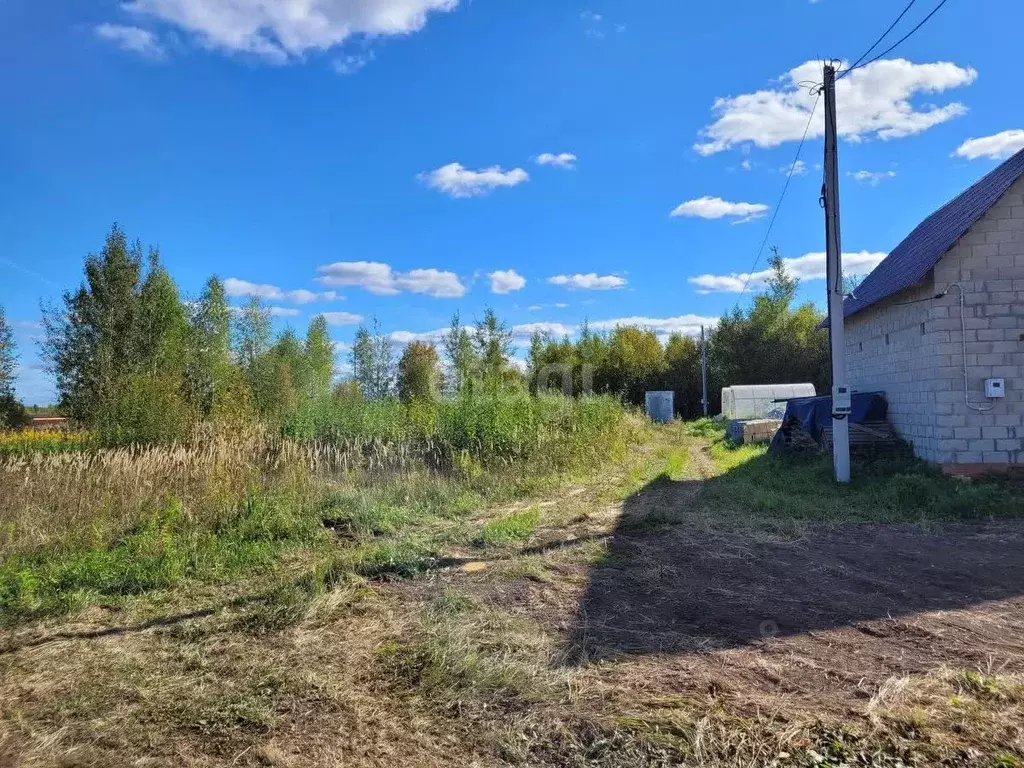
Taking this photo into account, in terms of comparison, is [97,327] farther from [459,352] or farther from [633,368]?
[633,368]

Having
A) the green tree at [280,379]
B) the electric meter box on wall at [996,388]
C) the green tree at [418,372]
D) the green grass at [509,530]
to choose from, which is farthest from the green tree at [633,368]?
the green grass at [509,530]

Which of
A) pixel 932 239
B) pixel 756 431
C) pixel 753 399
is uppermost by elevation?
pixel 932 239

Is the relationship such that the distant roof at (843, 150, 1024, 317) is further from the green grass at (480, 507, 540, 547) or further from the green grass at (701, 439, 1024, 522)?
the green grass at (480, 507, 540, 547)

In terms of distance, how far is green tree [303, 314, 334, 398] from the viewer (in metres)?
27.7

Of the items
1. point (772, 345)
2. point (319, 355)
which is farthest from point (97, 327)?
point (772, 345)

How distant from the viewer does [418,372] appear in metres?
22.5

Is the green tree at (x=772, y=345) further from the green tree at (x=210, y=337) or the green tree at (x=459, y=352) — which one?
the green tree at (x=210, y=337)

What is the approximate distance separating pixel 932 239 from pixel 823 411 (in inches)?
138

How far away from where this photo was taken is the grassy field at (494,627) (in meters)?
2.80

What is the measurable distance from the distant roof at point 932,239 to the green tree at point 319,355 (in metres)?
21.0

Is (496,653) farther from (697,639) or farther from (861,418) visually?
(861,418)

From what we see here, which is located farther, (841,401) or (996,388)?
(841,401)

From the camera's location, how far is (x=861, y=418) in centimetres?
1109

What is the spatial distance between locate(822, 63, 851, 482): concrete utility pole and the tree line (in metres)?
8.48
